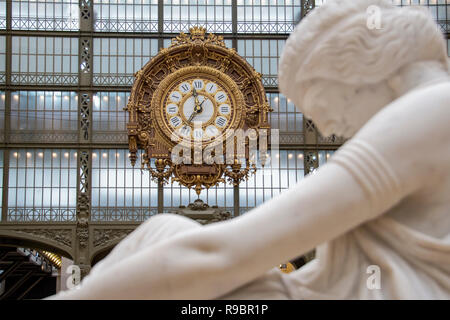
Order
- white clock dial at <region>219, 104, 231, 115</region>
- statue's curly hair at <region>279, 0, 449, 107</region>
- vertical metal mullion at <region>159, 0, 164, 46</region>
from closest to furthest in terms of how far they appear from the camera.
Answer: statue's curly hair at <region>279, 0, 449, 107</region>, white clock dial at <region>219, 104, 231, 115</region>, vertical metal mullion at <region>159, 0, 164, 46</region>

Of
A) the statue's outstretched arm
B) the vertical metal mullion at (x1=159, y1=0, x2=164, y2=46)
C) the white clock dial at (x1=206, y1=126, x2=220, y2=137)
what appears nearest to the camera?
the statue's outstretched arm

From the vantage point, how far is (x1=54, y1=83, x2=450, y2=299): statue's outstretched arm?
1912mm

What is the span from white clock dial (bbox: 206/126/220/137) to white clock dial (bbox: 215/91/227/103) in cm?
79

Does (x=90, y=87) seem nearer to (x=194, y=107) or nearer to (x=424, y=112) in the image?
(x=194, y=107)

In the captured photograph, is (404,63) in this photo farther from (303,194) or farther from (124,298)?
(124,298)

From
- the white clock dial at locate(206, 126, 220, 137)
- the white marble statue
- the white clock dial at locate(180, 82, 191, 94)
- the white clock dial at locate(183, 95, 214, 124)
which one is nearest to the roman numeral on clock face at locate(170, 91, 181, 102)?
the white clock dial at locate(180, 82, 191, 94)

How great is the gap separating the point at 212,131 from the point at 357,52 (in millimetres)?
18703

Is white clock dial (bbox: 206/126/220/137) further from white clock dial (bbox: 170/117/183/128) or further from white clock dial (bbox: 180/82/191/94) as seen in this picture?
white clock dial (bbox: 180/82/191/94)

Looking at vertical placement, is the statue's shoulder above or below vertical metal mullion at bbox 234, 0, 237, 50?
below

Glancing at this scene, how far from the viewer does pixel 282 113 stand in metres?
22.3

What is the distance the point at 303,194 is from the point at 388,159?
9.0 inches

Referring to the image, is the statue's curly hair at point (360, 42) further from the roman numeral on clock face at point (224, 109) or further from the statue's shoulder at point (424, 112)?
the roman numeral on clock face at point (224, 109)

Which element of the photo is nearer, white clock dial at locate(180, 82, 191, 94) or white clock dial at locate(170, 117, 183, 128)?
white clock dial at locate(170, 117, 183, 128)
